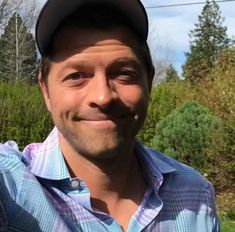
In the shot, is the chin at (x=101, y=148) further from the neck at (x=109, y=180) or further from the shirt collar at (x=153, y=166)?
the shirt collar at (x=153, y=166)

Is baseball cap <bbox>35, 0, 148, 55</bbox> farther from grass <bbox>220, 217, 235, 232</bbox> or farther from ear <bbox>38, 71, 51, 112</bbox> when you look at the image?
grass <bbox>220, 217, 235, 232</bbox>

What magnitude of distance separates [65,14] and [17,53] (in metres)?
35.7

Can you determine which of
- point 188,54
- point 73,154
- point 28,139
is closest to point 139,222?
point 73,154

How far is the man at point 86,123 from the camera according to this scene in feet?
5.53

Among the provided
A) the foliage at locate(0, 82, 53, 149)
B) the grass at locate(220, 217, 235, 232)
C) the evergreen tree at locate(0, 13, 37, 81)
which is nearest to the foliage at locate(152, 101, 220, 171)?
the grass at locate(220, 217, 235, 232)

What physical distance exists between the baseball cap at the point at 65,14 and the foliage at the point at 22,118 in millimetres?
12856

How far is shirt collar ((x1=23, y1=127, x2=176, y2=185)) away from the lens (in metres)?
1.75

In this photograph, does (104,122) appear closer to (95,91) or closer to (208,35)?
(95,91)

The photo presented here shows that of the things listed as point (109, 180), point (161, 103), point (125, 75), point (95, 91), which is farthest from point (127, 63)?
point (161, 103)

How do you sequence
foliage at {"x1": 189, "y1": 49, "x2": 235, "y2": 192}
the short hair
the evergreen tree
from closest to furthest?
the short hair → foliage at {"x1": 189, "y1": 49, "x2": 235, "y2": 192} → the evergreen tree

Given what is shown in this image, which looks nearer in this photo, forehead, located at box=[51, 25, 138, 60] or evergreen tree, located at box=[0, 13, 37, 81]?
forehead, located at box=[51, 25, 138, 60]

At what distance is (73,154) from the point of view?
1.82 m

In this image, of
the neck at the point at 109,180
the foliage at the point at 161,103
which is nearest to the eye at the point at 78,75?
the neck at the point at 109,180

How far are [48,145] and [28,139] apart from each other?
13.0 metres
